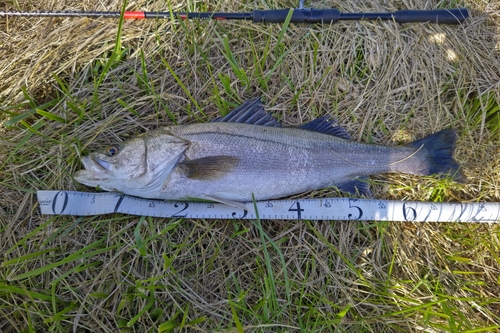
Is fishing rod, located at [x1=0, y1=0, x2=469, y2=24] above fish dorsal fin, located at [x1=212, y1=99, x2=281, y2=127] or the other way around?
above

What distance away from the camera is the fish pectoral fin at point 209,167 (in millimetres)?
2639

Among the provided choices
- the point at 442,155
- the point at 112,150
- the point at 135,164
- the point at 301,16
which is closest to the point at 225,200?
the point at 135,164

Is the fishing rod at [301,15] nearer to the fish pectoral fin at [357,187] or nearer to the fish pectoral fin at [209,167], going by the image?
the fish pectoral fin at [209,167]

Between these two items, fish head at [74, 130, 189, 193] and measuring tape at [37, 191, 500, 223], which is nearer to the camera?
fish head at [74, 130, 189, 193]

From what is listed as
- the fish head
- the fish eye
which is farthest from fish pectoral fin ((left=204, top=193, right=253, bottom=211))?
the fish eye

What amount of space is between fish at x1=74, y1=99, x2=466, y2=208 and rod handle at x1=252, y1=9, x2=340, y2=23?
2.94 feet

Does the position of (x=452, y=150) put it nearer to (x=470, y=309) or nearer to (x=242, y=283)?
(x=470, y=309)

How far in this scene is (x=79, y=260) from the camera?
8.97 ft

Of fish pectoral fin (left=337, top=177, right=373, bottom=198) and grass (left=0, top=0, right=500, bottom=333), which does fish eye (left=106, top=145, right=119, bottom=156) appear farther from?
fish pectoral fin (left=337, top=177, right=373, bottom=198)

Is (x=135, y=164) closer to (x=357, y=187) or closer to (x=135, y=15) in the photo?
(x=135, y=15)

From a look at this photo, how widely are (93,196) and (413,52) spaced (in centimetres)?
353

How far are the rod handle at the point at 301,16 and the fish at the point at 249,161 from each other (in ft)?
2.94

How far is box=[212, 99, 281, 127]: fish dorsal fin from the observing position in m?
2.91

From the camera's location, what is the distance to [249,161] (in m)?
2.70
